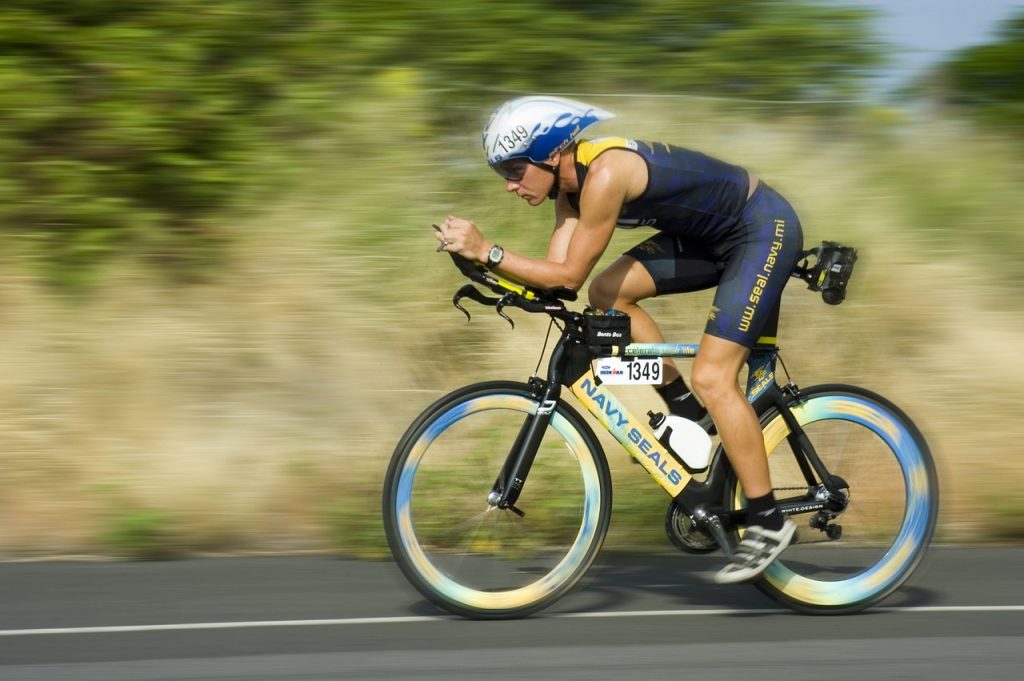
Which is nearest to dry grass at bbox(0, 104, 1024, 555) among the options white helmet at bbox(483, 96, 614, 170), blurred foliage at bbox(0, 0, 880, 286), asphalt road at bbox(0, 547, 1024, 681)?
blurred foliage at bbox(0, 0, 880, 286)

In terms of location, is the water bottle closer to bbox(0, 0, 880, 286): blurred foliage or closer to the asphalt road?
the asphalt road

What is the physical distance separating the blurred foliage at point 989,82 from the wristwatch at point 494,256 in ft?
19.3

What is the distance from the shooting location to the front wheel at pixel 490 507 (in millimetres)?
5215

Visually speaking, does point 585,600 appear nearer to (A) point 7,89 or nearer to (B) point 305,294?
(B) point 305,294

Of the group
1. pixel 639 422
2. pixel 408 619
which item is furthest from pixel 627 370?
pixel 408 619

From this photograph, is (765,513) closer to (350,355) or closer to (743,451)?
(743,451)

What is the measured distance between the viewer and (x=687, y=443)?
541cm

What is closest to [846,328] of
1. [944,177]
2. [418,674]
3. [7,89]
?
[944,177]

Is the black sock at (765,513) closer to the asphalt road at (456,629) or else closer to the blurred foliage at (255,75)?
the asphalt road at (456,629)

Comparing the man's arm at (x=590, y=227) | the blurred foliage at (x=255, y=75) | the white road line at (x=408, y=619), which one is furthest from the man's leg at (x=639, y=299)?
the blurred foliage at (x=255, y=75)

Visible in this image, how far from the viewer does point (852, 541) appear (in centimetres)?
566

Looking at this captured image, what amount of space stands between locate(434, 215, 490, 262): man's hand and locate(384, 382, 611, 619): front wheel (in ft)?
1.89

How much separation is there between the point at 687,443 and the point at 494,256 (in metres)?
1.14

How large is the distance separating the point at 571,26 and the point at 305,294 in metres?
2.79
